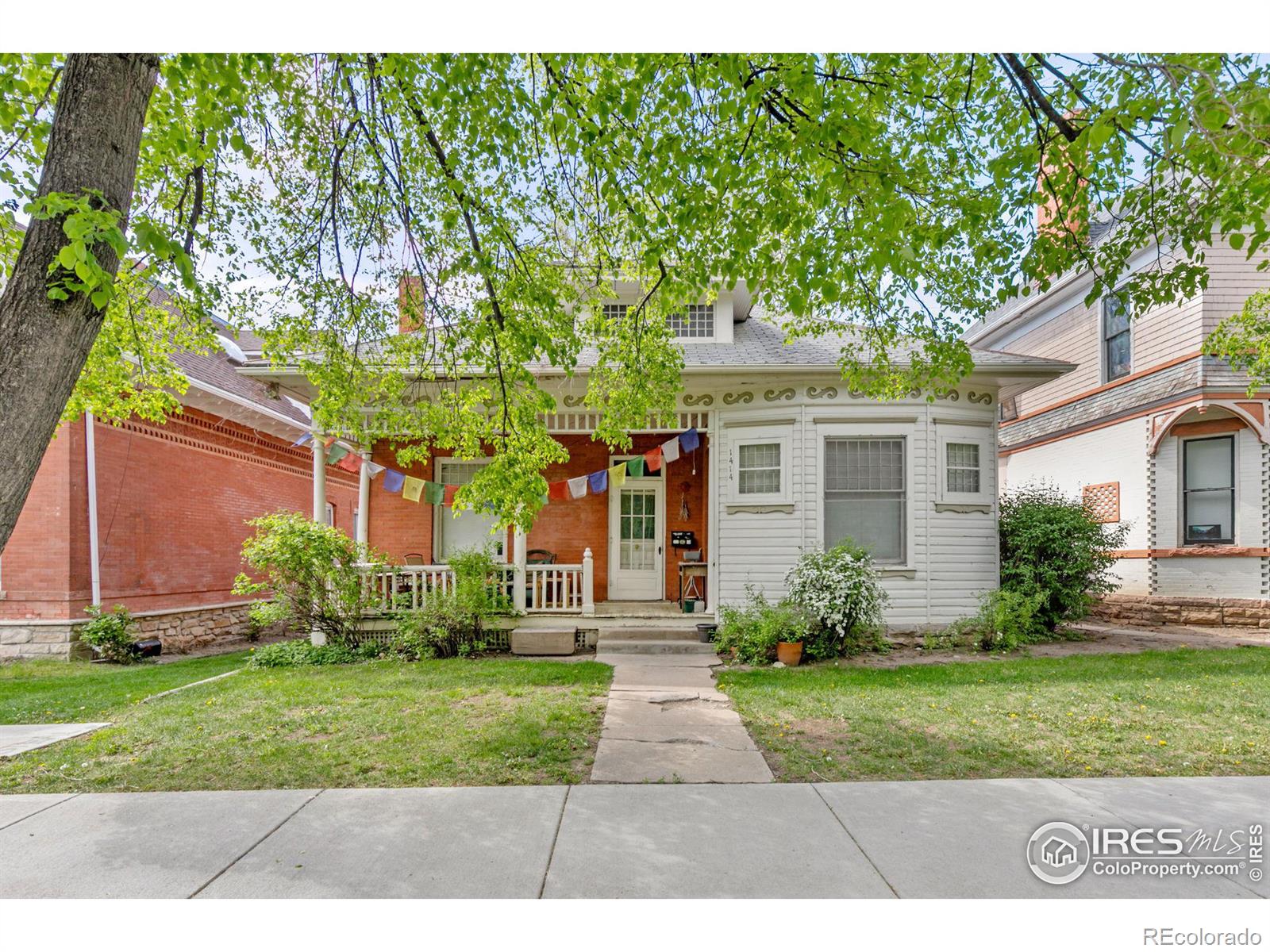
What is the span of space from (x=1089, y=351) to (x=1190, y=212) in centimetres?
1041

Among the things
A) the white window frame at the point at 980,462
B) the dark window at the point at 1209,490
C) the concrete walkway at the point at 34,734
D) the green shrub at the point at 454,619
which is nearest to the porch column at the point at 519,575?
the green shrub at the point at 454,619

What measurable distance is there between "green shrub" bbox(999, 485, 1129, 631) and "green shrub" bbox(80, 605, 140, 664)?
513 inches

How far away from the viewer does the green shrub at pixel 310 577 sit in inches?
334

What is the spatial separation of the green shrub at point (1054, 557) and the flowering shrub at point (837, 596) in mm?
2770

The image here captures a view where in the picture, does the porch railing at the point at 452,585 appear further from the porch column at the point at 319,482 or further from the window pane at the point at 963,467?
the window pane at the point at 963,467

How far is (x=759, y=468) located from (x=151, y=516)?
9.76 m

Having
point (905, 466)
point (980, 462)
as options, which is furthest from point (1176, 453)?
point (905, 466)

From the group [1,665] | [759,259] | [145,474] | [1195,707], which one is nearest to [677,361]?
[759,259]

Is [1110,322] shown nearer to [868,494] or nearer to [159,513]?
[868,494]

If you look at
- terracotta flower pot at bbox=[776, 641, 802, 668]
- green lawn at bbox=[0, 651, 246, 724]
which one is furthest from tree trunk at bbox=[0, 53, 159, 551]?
terracotta flower pot at bbox=[776, 641, 802, 668]

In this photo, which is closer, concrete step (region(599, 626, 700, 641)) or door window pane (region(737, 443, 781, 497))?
concrete step (region(599, 626, 700, 641))

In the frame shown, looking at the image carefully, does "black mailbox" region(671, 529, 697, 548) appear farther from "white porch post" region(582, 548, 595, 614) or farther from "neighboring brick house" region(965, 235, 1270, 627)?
"neighboring brick house" region(965, 235, 1270, 627)

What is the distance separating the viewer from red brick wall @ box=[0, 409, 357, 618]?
29.6 ft

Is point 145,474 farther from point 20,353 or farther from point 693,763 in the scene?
point 693,763
